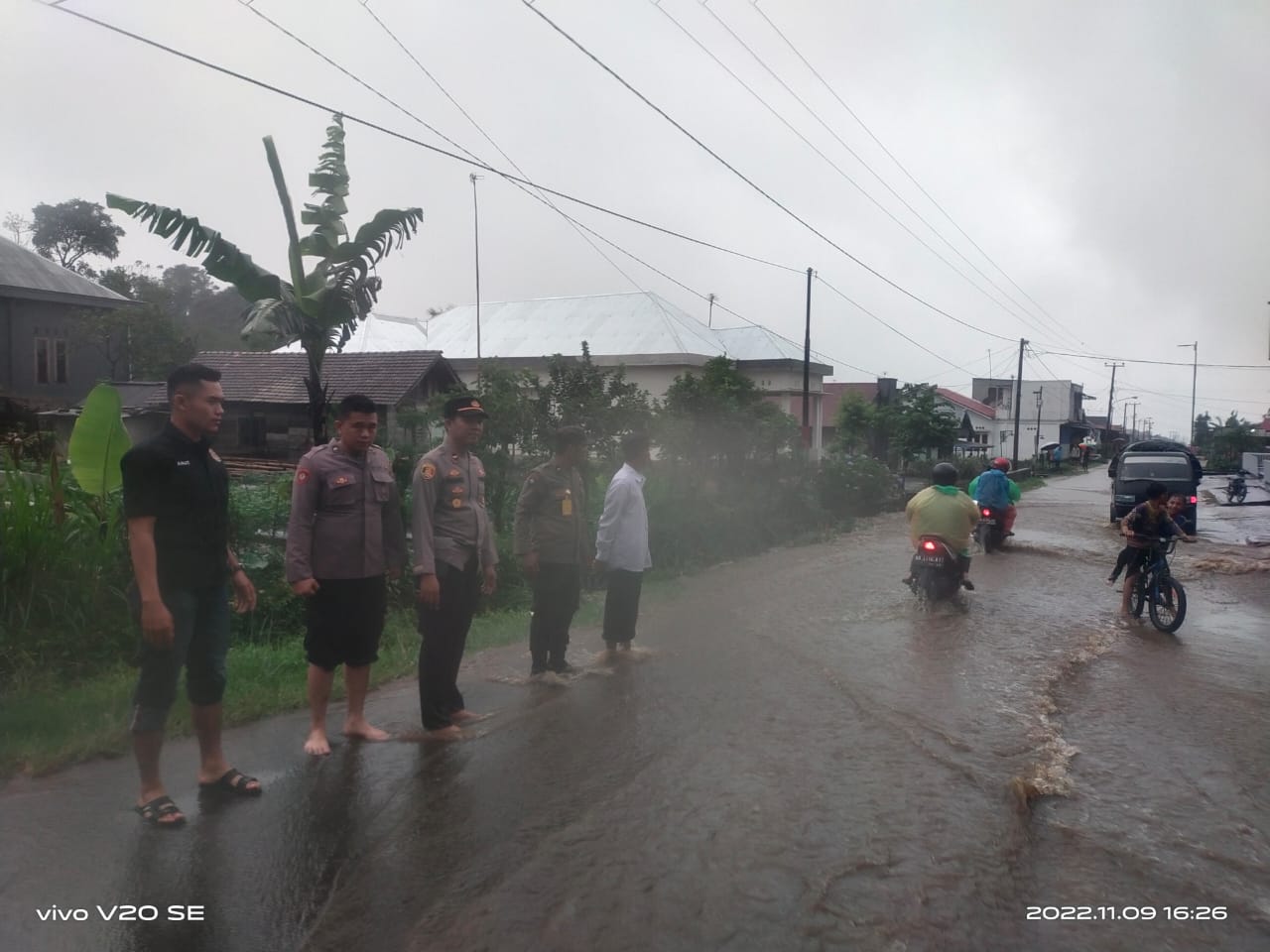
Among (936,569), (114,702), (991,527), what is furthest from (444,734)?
(991,527)

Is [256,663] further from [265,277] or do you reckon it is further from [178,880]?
[265,277]

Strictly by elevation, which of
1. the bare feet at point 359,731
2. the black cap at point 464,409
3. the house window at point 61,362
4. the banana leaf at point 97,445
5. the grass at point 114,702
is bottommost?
the grass at point 114,702

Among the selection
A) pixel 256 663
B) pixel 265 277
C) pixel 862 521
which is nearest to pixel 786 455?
pixel 862 521

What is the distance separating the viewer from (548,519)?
7039 millimetres

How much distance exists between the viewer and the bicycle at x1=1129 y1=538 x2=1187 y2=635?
975 cm

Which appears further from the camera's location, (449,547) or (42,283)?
(42,283)

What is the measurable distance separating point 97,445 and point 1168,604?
10094 mm

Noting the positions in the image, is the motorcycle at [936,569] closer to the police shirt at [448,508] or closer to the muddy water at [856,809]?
the muddy water at [856,809]

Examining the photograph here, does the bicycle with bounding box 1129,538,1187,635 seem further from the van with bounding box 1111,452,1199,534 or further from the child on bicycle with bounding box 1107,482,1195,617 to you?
the van with bounding box 1111,452,1199,534

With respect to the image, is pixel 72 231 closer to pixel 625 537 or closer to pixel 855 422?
pixel 855 422

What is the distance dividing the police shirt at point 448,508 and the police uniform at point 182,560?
118 cm

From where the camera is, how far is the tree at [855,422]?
36.3 meters

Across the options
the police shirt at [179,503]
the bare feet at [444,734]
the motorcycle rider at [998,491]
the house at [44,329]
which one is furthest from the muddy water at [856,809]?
the house at [44,329]

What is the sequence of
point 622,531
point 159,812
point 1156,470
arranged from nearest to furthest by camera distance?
point 159,812 → point 622,531 → point 1156,470
